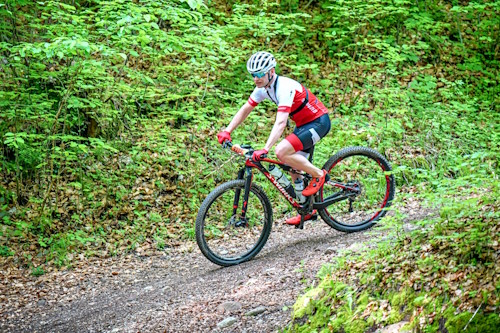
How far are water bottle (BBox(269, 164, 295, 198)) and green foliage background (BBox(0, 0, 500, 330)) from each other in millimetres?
1673

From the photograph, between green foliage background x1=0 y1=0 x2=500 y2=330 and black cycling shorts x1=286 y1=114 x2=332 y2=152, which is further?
green foliage background x1=0 y1=0 x2=500 y2=330

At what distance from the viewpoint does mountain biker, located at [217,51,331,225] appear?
556cm

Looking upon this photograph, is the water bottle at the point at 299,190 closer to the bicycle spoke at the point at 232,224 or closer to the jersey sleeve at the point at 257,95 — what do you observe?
the bicycle spoke at the point at 232,224

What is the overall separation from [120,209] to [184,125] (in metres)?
2.51

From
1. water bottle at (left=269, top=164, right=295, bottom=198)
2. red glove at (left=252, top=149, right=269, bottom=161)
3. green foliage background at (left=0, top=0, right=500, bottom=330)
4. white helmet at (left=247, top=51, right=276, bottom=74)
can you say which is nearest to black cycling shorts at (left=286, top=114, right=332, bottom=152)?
red glove at (left=252, top=149, right=269, bottom=161)

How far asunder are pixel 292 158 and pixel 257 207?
2.71 feet

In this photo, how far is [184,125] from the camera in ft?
33.0

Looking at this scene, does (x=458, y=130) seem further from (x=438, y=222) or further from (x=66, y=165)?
(x=66, y=165)

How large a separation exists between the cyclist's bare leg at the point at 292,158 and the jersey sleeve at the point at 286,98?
14.3 inches

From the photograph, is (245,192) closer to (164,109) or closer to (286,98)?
(286,98)

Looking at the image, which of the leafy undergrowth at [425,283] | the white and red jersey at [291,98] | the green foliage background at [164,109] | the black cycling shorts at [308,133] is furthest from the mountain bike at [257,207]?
the leafy undergrowth at [425,283]

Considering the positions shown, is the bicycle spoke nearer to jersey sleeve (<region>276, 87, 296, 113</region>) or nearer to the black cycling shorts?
the black cycling shorts

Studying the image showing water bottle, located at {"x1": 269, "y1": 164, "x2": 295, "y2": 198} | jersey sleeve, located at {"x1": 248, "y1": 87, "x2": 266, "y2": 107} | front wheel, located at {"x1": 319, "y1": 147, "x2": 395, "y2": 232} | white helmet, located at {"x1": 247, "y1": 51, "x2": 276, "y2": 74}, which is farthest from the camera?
front wheel, located at {"x1": 319, "y1": 147, "x2": 395, "y2": 232}

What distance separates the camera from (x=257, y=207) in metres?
6.23
